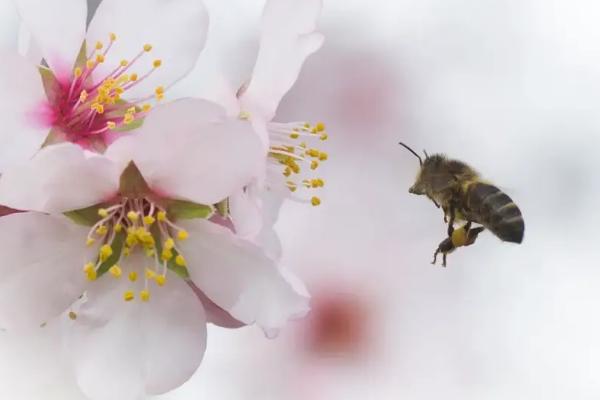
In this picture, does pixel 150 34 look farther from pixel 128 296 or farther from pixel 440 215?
pixel 440 215

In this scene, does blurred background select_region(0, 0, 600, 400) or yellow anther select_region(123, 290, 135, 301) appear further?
blurred background select_region(0, 0, 600, 400)

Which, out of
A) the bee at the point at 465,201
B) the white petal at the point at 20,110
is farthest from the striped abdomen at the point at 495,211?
the white petal at the point at 20,110

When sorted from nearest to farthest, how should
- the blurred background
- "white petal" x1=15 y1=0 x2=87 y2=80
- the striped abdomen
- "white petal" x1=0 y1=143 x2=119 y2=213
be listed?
"white petal" x1=0 y1=143 x2=119 y2=213 < "white petal" x1=15 y1=0 x2=87 y2=80 < the striped abdomen < the blurred background

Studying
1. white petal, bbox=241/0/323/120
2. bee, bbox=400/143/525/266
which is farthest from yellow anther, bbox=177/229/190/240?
bee, bbox=400/143/525/266

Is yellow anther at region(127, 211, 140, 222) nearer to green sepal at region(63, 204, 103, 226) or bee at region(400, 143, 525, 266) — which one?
green sepal at region(63, 204, 103, 226)

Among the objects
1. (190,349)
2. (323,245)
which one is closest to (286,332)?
(323,245)
